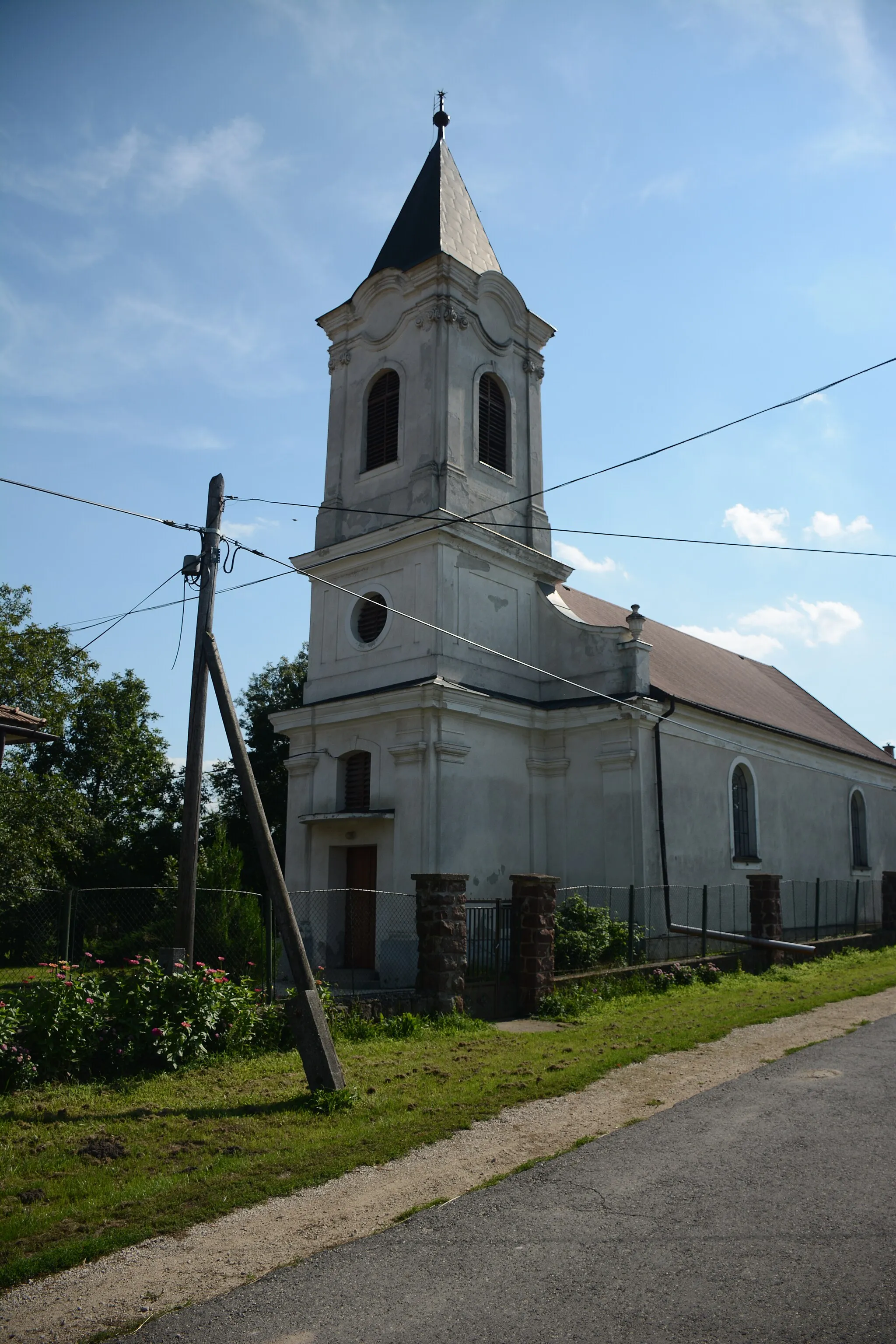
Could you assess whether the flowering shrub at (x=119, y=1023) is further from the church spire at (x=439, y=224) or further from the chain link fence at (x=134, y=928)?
the church spire at (x=439, y=224)

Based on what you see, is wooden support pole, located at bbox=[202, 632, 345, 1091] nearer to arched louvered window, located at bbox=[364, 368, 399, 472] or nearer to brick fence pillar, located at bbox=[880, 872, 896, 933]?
arched louvered window, located at bbox=[364, 368, 399, 472]

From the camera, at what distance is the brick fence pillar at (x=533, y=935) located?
13.5m

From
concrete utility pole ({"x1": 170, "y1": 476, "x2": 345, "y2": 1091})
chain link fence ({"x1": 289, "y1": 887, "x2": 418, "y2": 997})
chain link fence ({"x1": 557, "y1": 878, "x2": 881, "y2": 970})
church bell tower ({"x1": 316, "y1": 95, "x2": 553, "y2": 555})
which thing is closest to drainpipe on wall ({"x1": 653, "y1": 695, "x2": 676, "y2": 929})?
chain link fence ({"x1": 557, "y1": 878, "x2": 881, "y2": 970})

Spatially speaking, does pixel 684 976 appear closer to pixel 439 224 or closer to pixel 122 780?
pixel 439 224

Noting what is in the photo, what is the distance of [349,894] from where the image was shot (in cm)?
1983

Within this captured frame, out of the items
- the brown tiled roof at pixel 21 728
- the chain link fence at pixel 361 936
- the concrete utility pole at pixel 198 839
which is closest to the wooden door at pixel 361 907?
the chain link fence at pixel 361 936

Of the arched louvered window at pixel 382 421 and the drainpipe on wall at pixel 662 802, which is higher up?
the arched louvered window at pixel 382 421

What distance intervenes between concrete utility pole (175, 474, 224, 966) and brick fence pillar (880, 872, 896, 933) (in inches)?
827

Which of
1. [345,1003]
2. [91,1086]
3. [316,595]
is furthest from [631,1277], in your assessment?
[316,595]

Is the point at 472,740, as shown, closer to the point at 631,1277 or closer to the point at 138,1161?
the point at 138,1161

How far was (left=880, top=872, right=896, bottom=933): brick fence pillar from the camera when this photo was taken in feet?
83.7

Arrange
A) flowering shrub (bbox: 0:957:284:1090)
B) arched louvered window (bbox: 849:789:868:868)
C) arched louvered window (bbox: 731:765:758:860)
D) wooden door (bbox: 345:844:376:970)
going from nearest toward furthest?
flowering shrub (bbox: 0:957:284:1090) → wooden door (bbox: 345:844:376:970) → arched louvered window (bbox: 731:765:758:860) → arched louvered window (bbox: 849:789:868:868)

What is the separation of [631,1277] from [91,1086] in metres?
5.95

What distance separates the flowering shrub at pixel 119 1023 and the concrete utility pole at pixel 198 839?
0.35 m
